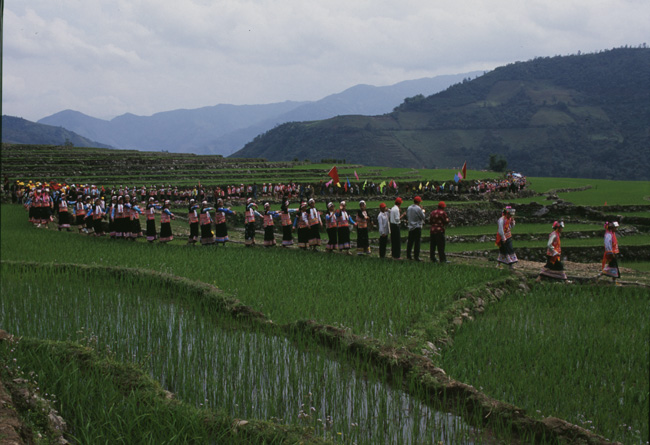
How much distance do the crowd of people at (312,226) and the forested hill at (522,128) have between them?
109527 millimetres

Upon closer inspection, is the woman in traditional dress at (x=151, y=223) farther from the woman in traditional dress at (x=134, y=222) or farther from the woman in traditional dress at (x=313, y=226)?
the woman in traditional dress at (x=313, y=226)

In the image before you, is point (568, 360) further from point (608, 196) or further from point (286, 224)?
point (608, 196)

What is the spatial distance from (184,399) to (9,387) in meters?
1.56

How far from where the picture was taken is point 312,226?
15641 mm

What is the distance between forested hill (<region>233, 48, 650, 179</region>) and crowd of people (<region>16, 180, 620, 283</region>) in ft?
359

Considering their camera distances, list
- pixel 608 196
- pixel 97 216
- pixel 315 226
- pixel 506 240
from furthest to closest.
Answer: pixel 608 196
pixel 97 216
pixel 315 226
pixel 506 240

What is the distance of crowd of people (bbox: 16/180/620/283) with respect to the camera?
1191cm

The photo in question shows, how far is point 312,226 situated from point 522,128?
136841 mm

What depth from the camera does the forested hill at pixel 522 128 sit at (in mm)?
122500

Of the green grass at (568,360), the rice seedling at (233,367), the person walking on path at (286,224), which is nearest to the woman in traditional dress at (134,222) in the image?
the person walking on path at (286,224)

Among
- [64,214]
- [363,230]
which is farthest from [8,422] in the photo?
[64,214]

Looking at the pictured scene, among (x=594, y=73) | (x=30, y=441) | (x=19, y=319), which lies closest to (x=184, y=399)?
(x=30, y=441)

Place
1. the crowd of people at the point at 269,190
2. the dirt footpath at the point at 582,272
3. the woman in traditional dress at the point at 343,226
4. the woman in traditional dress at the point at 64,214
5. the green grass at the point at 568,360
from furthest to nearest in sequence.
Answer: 1. the crowd of people at the point at 269,190
2. the woman in traditional dress at the point at 64,214
3. the woman in traditional dress at the point at 343,226
4. the dirt footpath at the point at 582,272
5. the green grass at the point at 568,360

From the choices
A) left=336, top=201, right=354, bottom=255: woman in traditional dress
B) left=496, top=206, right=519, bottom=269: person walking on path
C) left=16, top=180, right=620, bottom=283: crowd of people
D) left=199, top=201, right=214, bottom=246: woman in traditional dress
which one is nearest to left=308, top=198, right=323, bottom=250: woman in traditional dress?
left=16, top=180, right=620, bottom=283: crowd of people
